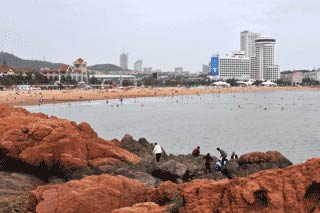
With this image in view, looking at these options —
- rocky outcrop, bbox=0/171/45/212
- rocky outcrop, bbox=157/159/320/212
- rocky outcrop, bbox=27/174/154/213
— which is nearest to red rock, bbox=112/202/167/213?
rocky outcrop, bbox=157/159/320/212

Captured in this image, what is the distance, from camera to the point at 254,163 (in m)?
23.5

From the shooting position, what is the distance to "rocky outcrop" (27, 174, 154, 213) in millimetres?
12177

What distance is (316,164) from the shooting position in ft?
34.7

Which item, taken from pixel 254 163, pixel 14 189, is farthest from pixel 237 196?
pixel 254 163

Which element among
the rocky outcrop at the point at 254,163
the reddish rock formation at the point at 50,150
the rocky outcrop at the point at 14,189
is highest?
the reddish rock formation at the point at 50,150

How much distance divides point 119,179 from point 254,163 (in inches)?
457

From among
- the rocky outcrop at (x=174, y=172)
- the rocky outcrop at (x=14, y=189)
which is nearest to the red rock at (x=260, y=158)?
the rocky outcrop at (x=174, y=172)

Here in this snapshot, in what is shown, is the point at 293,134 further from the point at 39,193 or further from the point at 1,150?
the point at 39,193

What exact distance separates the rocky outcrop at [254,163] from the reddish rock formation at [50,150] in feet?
16.0

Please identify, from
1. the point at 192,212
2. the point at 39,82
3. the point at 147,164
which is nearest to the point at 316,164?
the point at 192,212

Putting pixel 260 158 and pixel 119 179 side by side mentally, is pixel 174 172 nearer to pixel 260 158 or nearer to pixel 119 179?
pixel 260 158

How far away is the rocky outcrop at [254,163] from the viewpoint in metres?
22.8

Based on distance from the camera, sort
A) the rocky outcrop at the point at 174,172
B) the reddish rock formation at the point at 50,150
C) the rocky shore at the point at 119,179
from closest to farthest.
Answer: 1. the rocky shore at the point at 119,179
2. the reddish rock formation at the point at 50,150
3. the rocky outcrop at the point at 174,172

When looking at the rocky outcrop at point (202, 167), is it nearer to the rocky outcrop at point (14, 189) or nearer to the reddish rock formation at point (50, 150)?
the reddish rock formation at point (50, 150)
